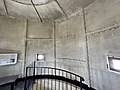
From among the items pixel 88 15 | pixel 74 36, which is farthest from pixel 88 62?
pixel 88 15

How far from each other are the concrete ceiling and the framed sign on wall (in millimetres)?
1852

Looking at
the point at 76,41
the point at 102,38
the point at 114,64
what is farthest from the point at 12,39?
the point at 114,64

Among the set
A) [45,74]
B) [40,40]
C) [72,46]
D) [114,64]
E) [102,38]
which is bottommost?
[45,74]

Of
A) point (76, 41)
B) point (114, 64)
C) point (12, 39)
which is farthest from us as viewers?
point (12, 39)

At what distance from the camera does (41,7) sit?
3.96m

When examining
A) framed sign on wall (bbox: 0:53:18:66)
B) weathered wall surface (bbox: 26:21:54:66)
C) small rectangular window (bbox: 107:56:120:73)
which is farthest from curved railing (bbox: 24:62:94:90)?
small rectangular window (bbox: 107:56:120:73)

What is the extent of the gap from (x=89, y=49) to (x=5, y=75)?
366 cm

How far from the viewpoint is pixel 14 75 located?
167 inches

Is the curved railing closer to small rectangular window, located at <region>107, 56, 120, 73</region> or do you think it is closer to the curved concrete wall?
the curved concrete wall

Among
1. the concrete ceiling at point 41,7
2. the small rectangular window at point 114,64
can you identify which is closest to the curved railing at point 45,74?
the small rectangular window at point 114,64

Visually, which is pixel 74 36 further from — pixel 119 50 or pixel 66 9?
pixel 119 50

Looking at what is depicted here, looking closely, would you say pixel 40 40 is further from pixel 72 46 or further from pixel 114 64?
pixel 114 64

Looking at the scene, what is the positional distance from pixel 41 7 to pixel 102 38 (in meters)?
2.73

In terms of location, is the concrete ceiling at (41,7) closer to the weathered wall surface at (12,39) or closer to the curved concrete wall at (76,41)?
the curved concrete wall at (76,41)
